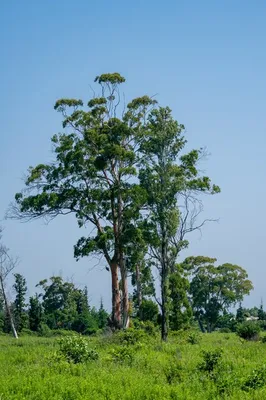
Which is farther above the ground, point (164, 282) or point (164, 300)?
point (164, 282)

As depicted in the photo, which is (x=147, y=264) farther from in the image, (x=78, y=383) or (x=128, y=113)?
(x=78, y=383)

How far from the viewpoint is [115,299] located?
30109 millimetres

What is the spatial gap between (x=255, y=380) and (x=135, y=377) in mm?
2621

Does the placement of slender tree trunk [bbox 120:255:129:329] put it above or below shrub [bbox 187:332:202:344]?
above

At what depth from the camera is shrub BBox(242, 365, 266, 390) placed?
42.3ft

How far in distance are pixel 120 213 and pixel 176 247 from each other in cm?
341

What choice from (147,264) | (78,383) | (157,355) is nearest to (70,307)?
Answer: (147,264)

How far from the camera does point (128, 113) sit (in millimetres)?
31656

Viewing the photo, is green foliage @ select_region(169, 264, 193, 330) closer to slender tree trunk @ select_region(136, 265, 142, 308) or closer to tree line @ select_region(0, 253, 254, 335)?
slender tree trunk @ select_region(136, 265, 142, 308)

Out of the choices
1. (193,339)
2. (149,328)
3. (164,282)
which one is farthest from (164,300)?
(193,339)

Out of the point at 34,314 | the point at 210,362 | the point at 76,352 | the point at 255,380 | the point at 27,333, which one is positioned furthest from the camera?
→ the point at 34,314

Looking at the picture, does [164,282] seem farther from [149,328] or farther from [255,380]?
[255,380]

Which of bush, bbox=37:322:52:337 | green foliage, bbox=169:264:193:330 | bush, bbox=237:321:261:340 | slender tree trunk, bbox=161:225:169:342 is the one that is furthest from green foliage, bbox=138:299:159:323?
bush, bbox=37:322:52:337

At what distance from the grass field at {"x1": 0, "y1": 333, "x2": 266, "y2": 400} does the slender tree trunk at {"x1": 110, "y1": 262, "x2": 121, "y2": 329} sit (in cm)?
1152
